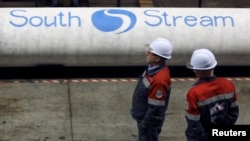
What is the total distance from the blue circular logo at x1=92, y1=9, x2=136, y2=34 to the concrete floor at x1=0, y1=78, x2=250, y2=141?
123cm

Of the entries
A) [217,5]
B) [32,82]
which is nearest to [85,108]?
[32,82]

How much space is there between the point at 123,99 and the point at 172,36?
7.28 ft

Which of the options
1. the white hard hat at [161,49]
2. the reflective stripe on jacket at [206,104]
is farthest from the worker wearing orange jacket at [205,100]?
the white hard hat at [161,49]

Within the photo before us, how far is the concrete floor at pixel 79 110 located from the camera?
930 centimetres

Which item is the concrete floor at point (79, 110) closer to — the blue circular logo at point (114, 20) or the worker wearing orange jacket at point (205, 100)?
the blue circular logo at point (114, 20)

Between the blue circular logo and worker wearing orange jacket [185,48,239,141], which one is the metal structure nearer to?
the blue circular logo

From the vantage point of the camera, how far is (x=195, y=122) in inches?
239

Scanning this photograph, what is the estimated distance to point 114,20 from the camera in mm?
12047

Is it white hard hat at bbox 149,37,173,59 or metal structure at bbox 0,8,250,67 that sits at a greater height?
white hard hat at bbox 149,37,173,59

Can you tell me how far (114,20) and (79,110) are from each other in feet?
9.17

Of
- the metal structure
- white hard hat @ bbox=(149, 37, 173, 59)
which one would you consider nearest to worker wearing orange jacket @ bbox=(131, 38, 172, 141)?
white hard hat @ bbox=(149, 37, 173, 59)

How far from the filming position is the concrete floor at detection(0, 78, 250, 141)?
930cm

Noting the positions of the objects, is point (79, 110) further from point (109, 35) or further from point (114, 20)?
point (114, 20)

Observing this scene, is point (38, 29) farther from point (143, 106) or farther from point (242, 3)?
point (242, 3)
